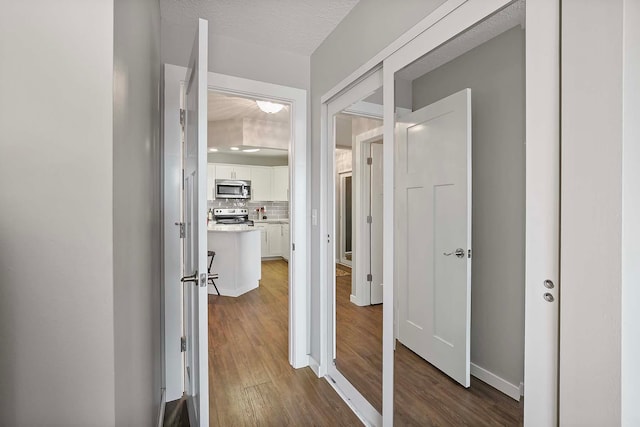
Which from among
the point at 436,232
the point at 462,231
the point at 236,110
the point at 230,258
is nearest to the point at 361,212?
the point at 436,232

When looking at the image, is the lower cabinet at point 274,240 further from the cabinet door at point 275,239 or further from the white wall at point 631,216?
the white wall at point 631,216

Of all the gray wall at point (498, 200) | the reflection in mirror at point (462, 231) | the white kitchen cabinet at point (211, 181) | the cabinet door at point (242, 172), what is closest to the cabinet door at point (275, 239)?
the cabinet door at point (242, 172)

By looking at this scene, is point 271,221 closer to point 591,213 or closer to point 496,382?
point 496,382

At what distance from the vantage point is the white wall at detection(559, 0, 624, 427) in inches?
27.6

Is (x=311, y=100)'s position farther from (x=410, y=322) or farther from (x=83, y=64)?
(x=83, y=64)

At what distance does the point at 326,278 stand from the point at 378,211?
81 centimetres

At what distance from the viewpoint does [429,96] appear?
50.6 inches

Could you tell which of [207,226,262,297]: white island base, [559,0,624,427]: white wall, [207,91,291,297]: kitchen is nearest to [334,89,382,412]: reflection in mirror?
[559,0,624,427]: white wall

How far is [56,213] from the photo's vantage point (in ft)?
1.73

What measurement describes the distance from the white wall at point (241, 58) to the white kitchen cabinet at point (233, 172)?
15.3ft

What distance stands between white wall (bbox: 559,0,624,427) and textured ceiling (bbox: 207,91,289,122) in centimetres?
334

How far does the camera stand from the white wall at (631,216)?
0.68 meters

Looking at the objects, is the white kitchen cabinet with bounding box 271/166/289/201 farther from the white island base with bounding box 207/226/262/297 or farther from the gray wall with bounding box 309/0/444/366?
the gray wall with bounding box 309/0/444/366

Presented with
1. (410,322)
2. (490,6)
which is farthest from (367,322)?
(490,6)
